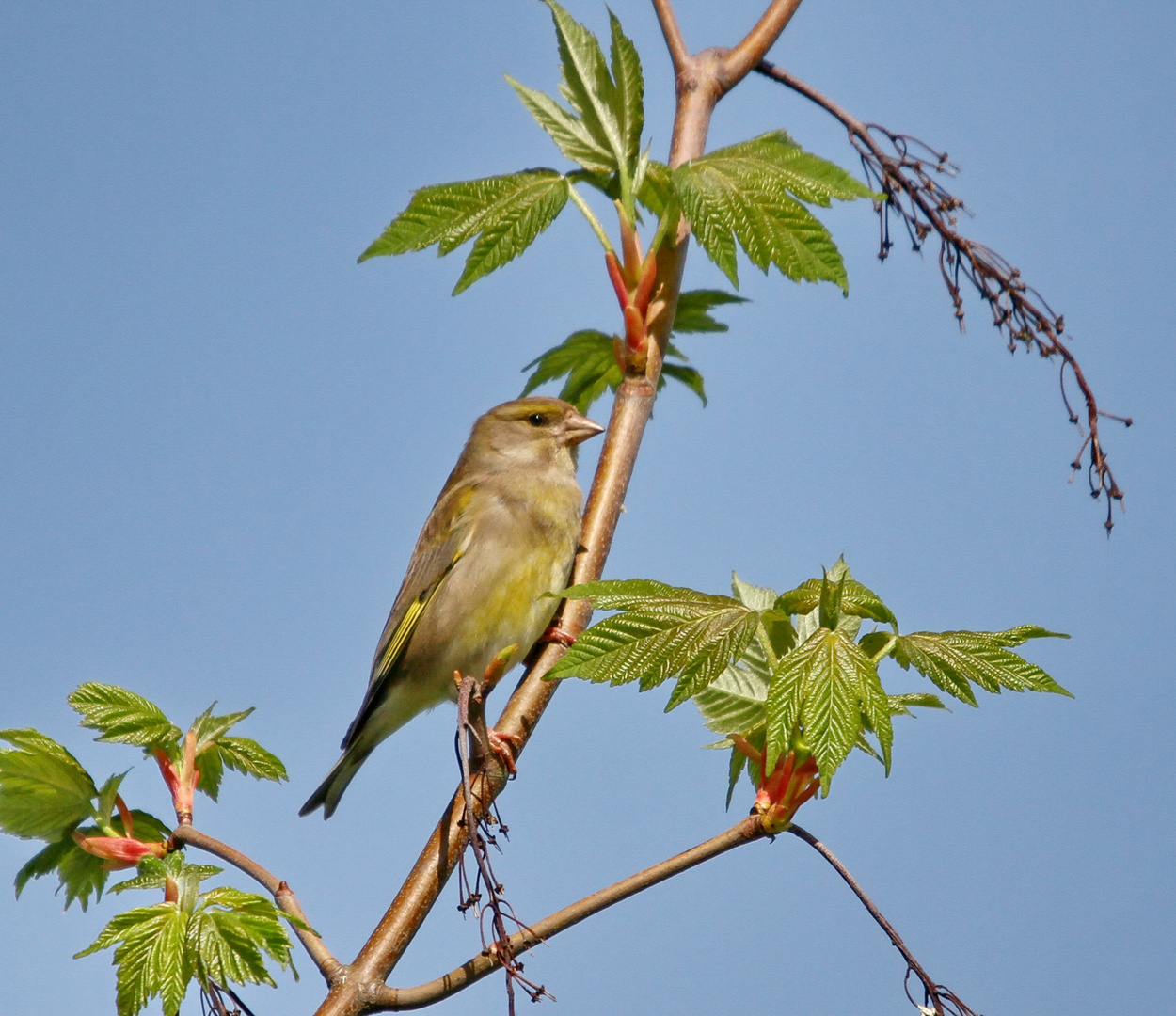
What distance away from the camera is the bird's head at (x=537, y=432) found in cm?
667

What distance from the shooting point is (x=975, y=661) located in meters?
3.20

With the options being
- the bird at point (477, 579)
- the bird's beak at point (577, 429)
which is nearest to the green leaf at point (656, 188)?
the bird at point (477, 579)

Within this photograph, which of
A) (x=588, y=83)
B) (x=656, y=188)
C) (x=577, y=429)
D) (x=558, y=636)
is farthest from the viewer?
(x=577, y=429)

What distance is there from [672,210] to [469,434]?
11.5 feet

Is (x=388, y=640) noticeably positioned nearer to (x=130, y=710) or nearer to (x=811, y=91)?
(x=130, y=710)

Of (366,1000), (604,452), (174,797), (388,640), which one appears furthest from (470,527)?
(366,1000)

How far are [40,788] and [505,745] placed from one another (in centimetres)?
129

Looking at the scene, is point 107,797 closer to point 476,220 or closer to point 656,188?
point 476,220

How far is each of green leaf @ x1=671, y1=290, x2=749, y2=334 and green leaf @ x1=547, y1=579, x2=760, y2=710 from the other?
6.76 ft

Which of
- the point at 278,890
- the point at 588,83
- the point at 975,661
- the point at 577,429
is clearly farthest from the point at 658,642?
the point at 577,429

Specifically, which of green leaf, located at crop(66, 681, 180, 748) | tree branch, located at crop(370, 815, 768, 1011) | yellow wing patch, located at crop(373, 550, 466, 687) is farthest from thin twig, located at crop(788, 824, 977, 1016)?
yellow wing patch, located at crop(373, 550, 466, 687)

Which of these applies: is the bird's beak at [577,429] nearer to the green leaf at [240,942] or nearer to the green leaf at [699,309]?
the green leaf at [699,309]

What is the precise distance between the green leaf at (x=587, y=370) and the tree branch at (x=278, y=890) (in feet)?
7.30

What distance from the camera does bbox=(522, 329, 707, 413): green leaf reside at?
467cm
